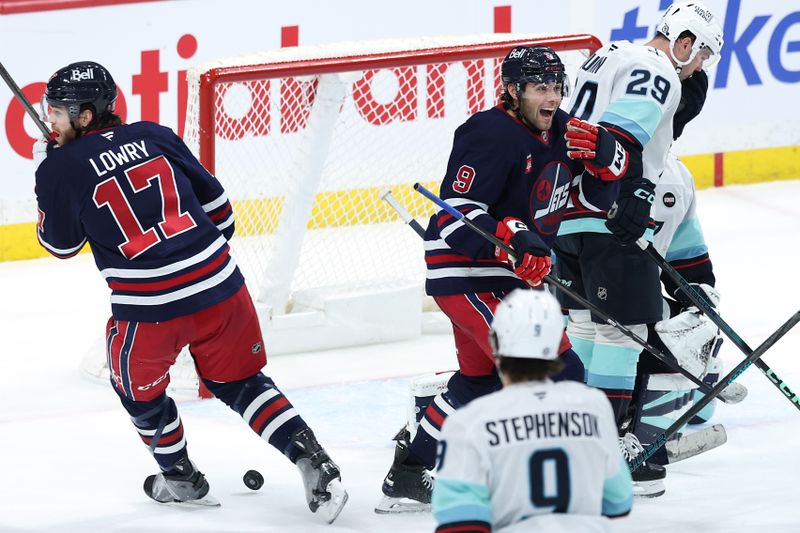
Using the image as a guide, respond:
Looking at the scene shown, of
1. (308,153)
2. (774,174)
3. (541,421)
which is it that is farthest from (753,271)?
(541,421)

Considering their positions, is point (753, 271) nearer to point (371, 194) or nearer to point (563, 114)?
point (371, 194)

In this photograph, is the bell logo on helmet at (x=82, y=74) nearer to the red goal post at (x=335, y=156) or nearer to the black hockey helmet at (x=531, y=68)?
the black hockey helmet at (x=531, y=68)

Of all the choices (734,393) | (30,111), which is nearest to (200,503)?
(30,111)

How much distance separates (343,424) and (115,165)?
4.63 feet

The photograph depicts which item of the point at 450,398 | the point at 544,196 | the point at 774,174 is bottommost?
the point at 774,174

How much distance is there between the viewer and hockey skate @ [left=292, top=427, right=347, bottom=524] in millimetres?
4004

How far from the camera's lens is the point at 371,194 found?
A: 6.19 m

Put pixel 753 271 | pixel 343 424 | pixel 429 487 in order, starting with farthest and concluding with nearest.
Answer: pixel 753 271
pixel 343 424
pixel 429 487

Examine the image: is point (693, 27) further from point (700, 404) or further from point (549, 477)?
point (549, 477)

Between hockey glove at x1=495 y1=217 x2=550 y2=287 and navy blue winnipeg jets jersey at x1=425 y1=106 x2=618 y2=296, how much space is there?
0.04 m

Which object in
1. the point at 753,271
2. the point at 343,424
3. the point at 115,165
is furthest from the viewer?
the point at 753,271

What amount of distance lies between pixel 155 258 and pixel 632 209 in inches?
48.0

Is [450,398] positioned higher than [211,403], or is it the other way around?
[450,398]

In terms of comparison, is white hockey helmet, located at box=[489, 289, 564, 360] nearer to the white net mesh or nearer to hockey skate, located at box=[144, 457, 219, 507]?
hockey skate, located at box=[144, 457, 219, 507]
